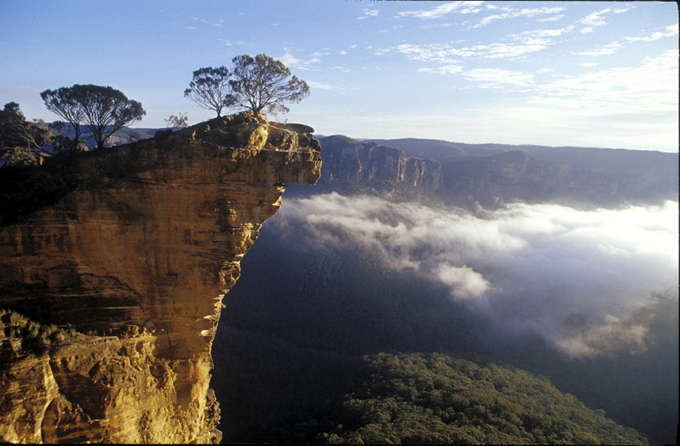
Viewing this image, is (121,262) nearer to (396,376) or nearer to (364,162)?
(396,376)

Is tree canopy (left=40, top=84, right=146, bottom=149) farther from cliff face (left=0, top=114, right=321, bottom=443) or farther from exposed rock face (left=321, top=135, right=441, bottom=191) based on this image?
exposed rock face (left=321, top=135, right=441, bottom=191)

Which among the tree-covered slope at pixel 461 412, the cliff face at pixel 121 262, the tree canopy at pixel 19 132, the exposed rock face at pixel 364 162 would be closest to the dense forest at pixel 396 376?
the tree-covered slope at pixel 461 412

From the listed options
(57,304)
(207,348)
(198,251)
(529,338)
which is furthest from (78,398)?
(529,338)

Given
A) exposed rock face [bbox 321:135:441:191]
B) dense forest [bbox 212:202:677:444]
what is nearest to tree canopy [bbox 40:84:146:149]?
Answer: dense forest [bbox 212:202:677:444]

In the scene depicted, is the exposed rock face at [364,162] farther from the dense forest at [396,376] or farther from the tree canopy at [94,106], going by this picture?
the tree canopy at [94,106]

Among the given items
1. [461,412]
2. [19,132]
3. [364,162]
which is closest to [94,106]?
[19,132]
